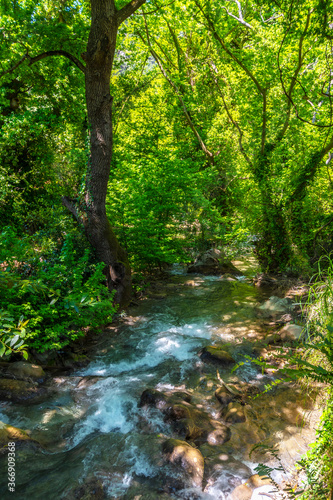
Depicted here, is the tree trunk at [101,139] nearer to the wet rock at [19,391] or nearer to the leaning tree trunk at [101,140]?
the leaning tree trunk at [101,140]

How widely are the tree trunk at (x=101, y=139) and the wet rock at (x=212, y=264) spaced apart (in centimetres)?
466

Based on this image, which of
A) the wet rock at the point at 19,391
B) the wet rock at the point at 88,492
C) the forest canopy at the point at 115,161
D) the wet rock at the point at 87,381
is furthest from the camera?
the forest canopy at the point at 115,161

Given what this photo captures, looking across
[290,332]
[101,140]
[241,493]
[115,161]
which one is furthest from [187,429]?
[115,161]

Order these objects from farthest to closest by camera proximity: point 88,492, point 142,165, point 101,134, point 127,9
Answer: point 142,165 → point 101,134 → point 127,9 → point 88,492

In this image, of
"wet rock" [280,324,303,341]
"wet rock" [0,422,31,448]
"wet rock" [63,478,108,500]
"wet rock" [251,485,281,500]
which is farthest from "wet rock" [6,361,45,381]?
"wet rock" [280,324,303,341]

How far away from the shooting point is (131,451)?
3.46 metres

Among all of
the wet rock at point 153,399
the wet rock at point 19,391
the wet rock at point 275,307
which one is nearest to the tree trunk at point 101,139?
the wet rock at point 19,391

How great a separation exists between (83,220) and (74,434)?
4.62m

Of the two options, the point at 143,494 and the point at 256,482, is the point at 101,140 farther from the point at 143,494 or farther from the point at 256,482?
the point at 256,482

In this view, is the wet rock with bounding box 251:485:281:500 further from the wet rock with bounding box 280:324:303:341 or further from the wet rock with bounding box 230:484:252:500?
the wet rock with bounding box 280:324:303:341

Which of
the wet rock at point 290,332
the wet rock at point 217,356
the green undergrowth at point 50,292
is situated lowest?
the wet rock at point 217,356

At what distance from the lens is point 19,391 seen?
14.2 feet

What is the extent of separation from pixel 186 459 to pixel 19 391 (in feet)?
8.62

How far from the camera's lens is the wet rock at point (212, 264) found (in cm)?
1161
